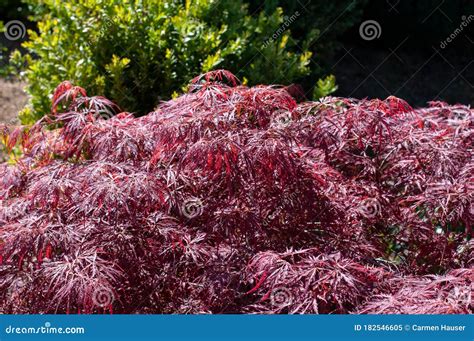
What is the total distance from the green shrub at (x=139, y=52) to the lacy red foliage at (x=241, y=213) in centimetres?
195

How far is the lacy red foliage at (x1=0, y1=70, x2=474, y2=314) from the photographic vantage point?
2.80m

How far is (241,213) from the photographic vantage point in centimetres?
313

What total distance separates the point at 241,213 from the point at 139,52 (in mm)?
2810

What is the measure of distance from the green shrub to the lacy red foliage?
195 centimetres

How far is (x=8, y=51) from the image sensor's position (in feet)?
28.1

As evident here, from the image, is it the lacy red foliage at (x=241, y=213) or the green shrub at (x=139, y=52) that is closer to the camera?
the lacy red foliage at (x=241, y=213)

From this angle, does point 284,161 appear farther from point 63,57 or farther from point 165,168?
point 63,57

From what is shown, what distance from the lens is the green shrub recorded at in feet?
18.3

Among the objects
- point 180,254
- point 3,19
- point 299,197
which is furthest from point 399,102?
point 3,19

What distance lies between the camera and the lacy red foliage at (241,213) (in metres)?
2.80

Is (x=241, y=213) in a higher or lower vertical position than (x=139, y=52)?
higher

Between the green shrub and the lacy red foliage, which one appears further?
the green shrub

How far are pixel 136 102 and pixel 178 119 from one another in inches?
100

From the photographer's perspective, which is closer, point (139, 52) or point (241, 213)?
point (241, 213)
